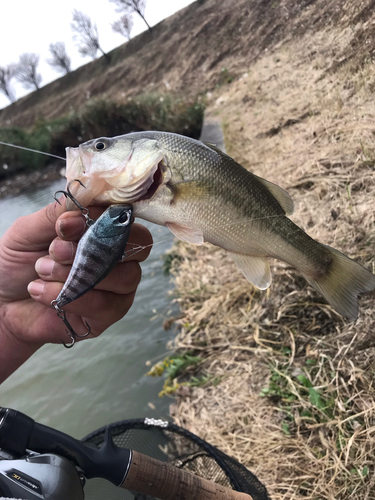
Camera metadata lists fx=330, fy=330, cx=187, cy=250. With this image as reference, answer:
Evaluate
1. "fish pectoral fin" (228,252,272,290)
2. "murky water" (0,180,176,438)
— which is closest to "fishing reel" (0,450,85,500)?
"fish pectoral fin" (228,252,272,290)

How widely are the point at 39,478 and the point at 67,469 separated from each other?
135 mm

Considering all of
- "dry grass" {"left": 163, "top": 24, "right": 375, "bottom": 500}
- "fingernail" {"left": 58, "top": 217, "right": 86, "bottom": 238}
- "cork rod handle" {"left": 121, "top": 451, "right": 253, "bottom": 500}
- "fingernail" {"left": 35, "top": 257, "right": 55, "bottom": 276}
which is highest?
"fingernail" {"left": 58, "top": 217, "right": 86, "bottom": 238}

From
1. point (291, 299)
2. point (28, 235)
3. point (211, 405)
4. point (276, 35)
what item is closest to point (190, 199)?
point (28, 235)

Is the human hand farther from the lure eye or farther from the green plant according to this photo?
the green plant

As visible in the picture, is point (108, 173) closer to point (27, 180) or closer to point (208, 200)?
point (208, 200)

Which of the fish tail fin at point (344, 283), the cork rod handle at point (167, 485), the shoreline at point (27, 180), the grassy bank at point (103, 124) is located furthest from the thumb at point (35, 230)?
the shoreline at point (27, 180)

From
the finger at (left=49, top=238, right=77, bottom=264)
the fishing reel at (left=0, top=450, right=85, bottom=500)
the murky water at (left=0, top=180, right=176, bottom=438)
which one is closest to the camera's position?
the fishing reel at (left=0, top=450, right=85, bottom=500)

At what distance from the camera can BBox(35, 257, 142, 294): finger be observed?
5.07 feet

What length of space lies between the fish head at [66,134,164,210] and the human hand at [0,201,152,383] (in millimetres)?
108

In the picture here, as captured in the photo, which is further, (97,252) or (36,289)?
(36,289)

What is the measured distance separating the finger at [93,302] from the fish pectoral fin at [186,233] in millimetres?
499

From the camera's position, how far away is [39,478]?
3.90 ft

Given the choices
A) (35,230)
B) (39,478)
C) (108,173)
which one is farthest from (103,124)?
(39,478)

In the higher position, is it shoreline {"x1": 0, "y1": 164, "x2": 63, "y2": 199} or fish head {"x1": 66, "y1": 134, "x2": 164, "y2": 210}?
fish head {"x1": 66, "y1": 134, "x2": 164, "y2": 210}
